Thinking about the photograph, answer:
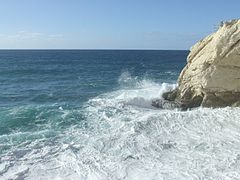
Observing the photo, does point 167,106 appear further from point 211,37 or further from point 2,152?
point 2,152

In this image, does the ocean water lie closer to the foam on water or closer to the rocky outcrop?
the foam on water

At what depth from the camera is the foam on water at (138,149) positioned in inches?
468

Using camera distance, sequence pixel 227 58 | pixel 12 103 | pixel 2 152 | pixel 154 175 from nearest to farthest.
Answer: pixel 154 175 < pixel 2 152 < pixel 227 58 < pixel 12 103

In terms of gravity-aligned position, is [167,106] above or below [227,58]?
below

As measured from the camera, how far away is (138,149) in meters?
13.8

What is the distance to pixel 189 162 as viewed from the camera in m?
12.4

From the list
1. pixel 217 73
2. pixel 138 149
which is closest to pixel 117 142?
pixel 138 149

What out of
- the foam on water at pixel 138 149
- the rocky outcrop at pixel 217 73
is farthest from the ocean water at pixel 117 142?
the rocky outcrop at pixel 217 73

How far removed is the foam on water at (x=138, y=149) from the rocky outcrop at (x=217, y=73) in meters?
0.99

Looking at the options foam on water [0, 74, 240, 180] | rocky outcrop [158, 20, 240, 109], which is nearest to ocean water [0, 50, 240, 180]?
foam on water [0, 74, 240, 180]

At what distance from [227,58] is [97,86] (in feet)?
54.2

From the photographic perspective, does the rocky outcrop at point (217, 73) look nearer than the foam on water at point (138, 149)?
No

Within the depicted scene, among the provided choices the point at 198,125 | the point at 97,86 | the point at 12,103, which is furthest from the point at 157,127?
the point at 97,86

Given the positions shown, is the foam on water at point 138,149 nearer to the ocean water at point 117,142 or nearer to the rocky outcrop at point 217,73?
the ocean water at point 117,142
